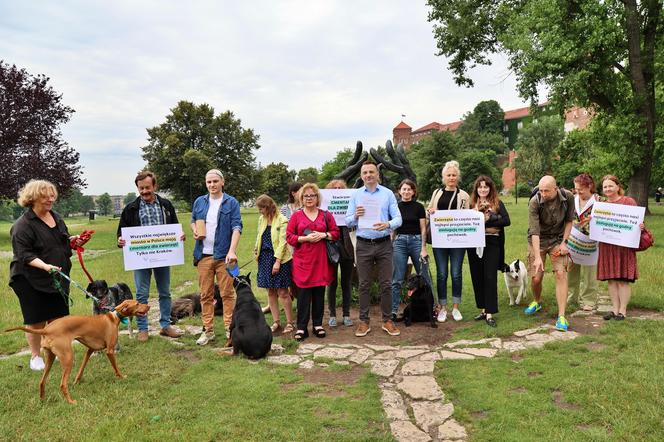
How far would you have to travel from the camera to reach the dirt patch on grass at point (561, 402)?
3.75m

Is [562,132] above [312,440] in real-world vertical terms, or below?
above

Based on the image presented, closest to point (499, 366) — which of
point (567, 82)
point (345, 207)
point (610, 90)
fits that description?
point (345, 207)

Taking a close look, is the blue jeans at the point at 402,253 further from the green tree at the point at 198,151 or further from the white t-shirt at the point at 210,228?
the green tree at the point at 198,151

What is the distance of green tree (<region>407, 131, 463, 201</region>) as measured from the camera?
4350cm

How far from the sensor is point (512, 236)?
1705cm

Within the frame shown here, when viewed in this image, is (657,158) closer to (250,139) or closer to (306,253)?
(306,253)

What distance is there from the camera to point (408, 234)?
641cm

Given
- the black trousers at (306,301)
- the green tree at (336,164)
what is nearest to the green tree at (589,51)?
the black trousers at (306,301)

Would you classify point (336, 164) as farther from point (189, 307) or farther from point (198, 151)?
point (189, 307)

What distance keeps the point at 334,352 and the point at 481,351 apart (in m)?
1.80

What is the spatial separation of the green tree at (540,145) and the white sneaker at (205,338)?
52.4 meters

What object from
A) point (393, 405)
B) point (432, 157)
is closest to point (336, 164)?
point (432, 157)

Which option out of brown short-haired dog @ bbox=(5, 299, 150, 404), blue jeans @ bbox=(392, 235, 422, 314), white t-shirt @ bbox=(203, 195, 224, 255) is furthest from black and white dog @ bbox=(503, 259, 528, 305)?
brown short-haired dog @ bbox=(5, 299, 150, 404)

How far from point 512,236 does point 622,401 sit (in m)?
14.1
